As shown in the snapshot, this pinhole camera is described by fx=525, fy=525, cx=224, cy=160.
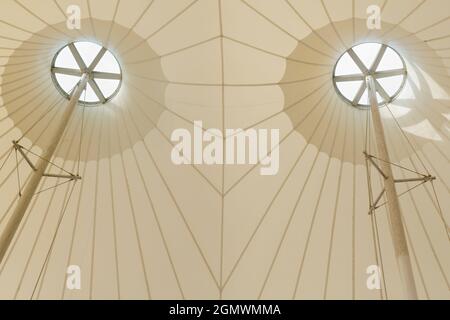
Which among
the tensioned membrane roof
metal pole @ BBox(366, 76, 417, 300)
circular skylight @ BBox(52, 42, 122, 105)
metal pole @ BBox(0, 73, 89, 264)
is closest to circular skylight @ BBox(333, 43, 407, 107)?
the tensioned membrane roof

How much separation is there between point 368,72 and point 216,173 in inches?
228

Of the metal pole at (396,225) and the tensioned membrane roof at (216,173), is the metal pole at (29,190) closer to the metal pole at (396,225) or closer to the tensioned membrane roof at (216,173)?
the tensioned membrane roof at (216,173)

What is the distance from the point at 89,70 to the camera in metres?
16.5

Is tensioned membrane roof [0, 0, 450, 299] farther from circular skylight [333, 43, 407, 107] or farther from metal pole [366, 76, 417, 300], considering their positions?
metal pole [366, 76, 417, 300]

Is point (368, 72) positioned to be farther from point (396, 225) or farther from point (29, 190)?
point (29, 190)

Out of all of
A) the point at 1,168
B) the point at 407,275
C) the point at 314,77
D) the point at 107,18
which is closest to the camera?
the point at 407,275

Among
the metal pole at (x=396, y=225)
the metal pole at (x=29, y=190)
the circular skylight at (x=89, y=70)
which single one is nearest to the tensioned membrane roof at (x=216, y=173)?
the circular skylight at (x=89, y=70)

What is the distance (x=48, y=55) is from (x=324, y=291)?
1165 centimetres

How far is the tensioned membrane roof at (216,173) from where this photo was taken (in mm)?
15523

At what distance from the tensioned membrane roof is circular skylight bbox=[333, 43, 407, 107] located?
14.7 inches

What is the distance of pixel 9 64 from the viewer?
15562 millimetres

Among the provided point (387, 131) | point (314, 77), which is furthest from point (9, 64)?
point (387, 131)
